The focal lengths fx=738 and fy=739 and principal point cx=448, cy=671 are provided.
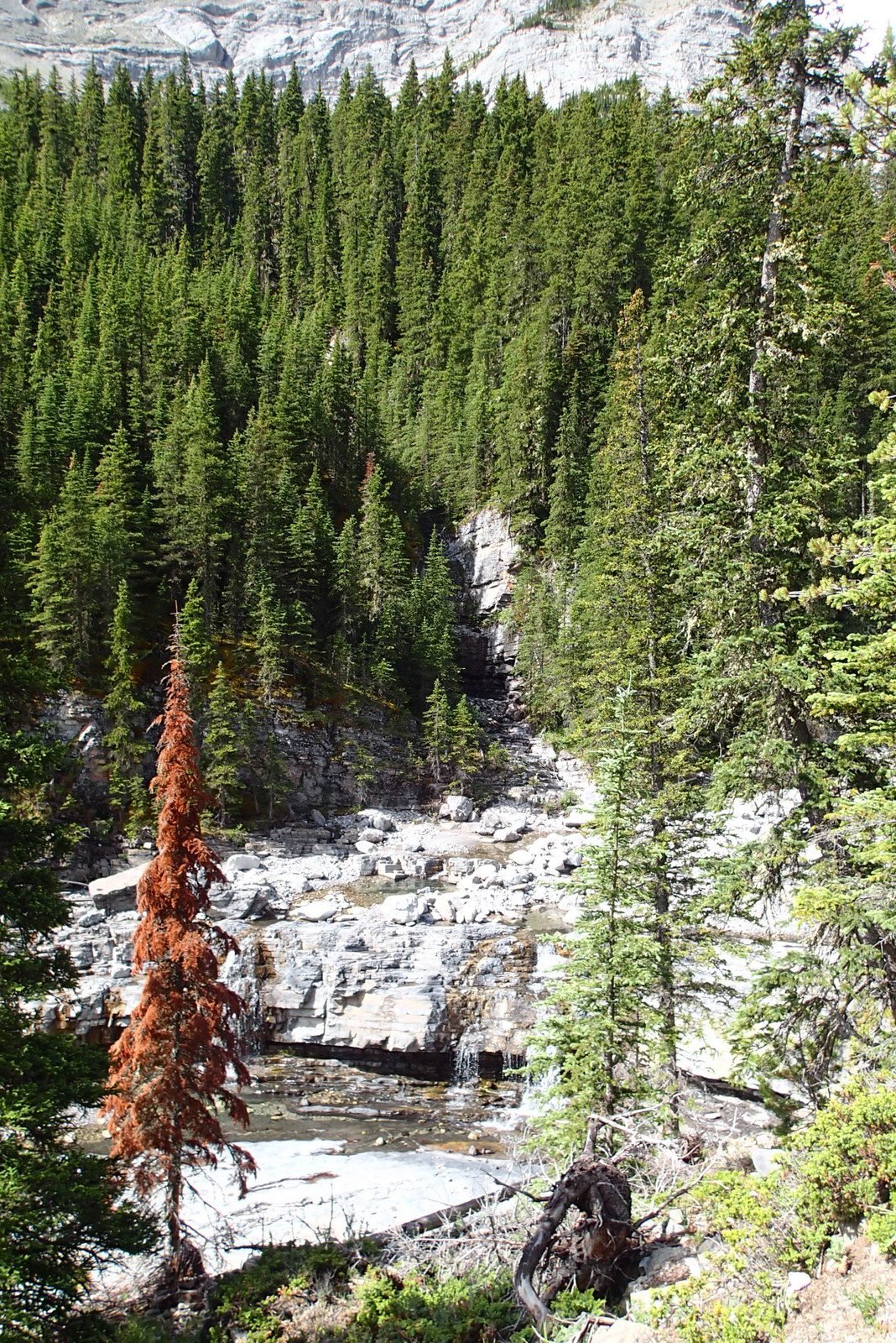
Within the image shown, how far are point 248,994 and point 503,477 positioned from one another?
49708mm

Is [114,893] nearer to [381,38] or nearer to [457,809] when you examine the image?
[457,809]

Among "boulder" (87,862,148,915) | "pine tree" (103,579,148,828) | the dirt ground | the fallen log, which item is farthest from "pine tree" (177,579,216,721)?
the dirt ground

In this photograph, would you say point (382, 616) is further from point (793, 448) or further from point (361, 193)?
point (361, 193)

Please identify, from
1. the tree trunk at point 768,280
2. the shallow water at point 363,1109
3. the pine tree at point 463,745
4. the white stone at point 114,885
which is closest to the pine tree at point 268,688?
the white stone at point 114,885

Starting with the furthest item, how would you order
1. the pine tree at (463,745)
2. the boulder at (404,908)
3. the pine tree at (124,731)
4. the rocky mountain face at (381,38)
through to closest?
the rocky mountain face at (381,38) → the pine tree at (463,745) → the pine tree at (124,731) → the boulder at (404,908)

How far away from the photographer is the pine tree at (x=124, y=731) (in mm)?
33094

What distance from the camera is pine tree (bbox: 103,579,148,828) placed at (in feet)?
109

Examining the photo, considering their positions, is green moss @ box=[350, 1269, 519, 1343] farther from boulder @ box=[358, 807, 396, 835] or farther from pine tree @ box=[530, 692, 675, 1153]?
boulder @ box=[358, 807, 396, 835]

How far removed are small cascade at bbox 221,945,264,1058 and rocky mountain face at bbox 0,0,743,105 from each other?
536 feet

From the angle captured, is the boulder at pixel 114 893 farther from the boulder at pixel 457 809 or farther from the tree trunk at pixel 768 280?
the tree trunk at pixel 768 280

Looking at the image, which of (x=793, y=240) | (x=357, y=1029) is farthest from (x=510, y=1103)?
(x=793, y=240)

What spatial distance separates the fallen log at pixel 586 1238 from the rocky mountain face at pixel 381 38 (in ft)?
555

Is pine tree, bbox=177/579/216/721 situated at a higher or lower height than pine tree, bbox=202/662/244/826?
higher

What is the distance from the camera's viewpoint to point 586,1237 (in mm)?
7598
